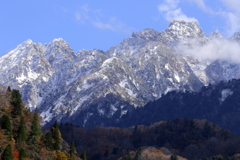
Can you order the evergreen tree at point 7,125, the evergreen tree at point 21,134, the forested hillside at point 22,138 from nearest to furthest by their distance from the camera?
the forested hillside at point 22,138
the evergreen tree at point 7,125
the evergreen tree at point 21,134

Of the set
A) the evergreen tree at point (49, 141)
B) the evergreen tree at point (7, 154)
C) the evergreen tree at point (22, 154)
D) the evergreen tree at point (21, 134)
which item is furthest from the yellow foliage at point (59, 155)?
the evergreen tree at point (7, 154)

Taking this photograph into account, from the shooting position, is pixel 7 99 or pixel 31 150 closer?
pixel 31 150

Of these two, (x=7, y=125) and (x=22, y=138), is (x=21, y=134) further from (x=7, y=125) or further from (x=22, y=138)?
(x=7, y=125)

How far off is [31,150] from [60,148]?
66.4 ft

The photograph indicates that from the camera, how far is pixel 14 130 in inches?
4493

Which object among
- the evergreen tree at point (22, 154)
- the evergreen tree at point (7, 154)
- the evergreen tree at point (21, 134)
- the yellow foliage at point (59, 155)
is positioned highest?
the evergreen tree at point (21, 134)

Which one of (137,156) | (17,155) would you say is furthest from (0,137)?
(137,156)

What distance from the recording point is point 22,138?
11206 centimetres

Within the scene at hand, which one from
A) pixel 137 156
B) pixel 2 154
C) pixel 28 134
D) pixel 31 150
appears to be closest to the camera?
pixel 2 154

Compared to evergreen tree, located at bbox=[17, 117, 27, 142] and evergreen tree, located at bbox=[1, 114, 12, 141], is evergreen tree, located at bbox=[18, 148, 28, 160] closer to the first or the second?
evergreen tree, located at bbox=[1, 114, 12, 141]

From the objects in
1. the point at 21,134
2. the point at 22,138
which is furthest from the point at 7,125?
the point at 22,138

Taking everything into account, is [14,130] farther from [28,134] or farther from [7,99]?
[7,99]

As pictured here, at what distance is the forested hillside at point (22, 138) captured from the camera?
333 ft

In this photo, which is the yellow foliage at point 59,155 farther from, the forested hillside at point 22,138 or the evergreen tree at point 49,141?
the evergreen tree at point 49,141
